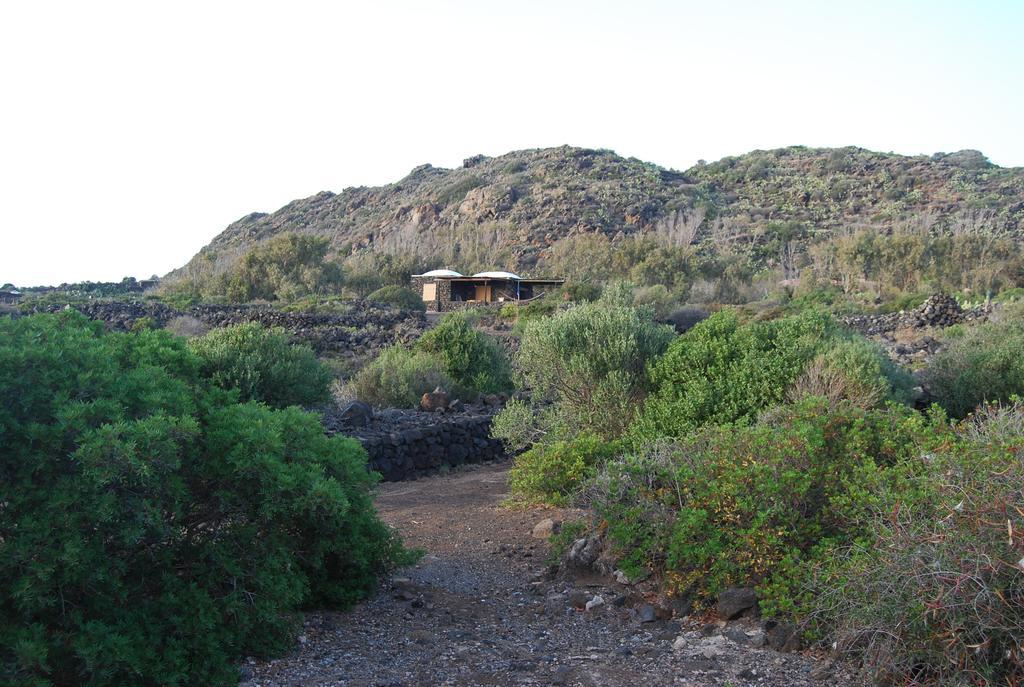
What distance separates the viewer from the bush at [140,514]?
373 centimetres

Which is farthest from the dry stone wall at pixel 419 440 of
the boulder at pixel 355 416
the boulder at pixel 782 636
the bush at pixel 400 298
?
the bush at pixel 400 298

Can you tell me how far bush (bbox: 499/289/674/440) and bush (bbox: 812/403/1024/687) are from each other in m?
5.17

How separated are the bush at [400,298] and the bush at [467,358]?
21.3 meters

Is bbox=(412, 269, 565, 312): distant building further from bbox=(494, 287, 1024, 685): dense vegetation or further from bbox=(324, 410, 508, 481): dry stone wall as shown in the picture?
bbox=(494, 287, 1024, 685): dense vegetation

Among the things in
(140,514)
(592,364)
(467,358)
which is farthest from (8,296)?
(140,514)

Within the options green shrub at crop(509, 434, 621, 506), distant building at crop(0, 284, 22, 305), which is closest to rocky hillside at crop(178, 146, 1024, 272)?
distant building at crop(0, 284, 22, 305)

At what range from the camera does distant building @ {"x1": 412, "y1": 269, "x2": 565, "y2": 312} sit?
39812 millimetres

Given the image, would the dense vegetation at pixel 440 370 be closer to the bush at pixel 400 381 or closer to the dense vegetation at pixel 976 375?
the bush at pixel 400 381

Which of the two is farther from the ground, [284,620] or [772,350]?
[772,350]

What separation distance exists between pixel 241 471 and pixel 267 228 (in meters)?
91.0

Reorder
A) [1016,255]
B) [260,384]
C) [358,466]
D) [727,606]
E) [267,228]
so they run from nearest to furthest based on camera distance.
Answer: [727,606], [358,466], [260,384], [1016,255], [267,228]

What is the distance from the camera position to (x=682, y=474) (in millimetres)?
5859

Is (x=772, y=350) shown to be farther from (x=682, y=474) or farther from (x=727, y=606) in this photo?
(x=727, y=606)

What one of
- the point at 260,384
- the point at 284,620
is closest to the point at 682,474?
the point at 284,620
